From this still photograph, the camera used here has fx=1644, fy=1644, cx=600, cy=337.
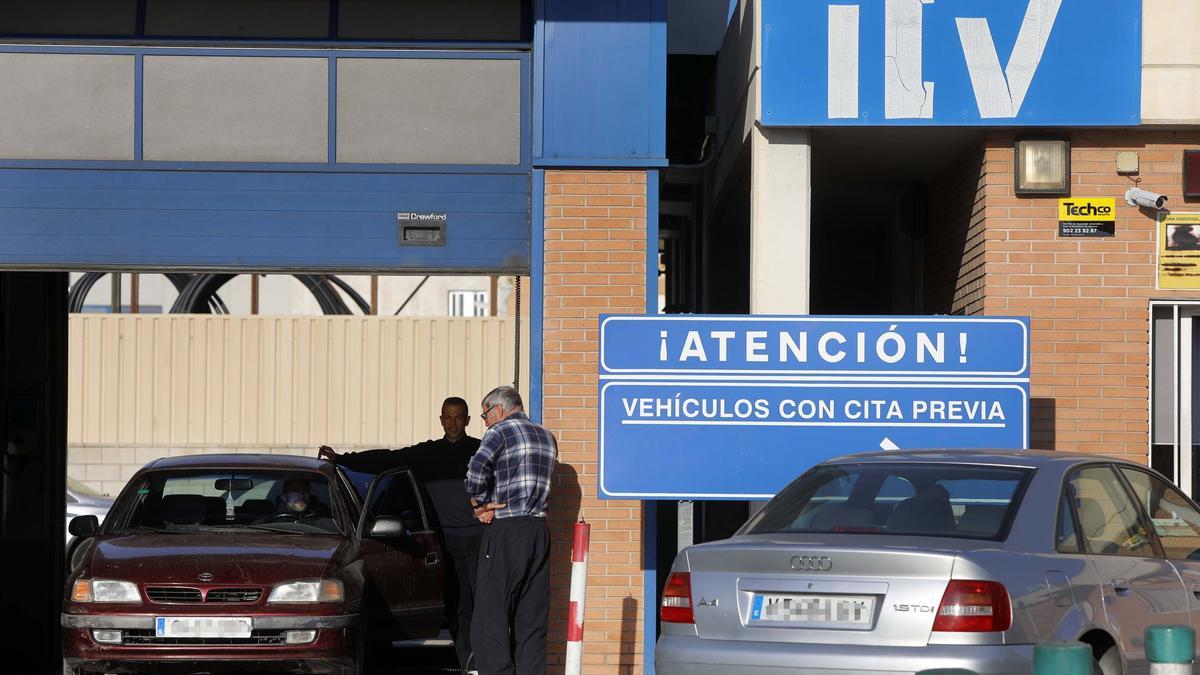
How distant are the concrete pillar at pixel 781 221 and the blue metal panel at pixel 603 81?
71 centimetres

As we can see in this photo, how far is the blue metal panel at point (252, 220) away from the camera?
11.1 meters

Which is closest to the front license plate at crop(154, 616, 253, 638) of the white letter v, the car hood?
the car hood

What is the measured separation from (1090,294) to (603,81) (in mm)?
3565

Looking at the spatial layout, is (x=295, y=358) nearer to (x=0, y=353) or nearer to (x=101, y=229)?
(x=0, y=353)

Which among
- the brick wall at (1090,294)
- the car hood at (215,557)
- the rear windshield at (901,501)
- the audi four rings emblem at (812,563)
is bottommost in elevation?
the car hood at (215,557)

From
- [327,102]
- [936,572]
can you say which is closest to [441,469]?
[327,102]

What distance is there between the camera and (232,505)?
1047cm

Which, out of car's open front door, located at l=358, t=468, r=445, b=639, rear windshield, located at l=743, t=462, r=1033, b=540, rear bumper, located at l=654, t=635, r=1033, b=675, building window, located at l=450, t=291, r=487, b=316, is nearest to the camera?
rear bumper, located at l=654, t=635, r=1033, b=675

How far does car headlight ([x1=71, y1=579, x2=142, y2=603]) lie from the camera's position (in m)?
9.08

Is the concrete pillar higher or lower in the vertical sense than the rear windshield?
higher

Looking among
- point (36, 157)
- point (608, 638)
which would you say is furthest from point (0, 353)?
point (608, 638)

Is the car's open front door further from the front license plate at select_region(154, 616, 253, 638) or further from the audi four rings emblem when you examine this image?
the audi four rings emblem

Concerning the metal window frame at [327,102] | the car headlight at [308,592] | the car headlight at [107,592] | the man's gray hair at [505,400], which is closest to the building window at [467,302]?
the metal window frame at [327,102]

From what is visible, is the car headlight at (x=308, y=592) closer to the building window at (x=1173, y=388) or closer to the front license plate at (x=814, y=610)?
the front license plate at (x=814, y=610)
